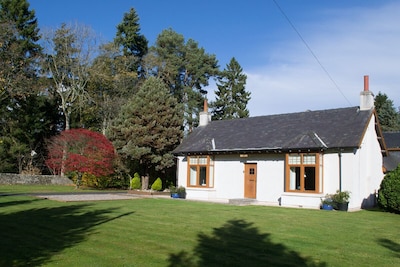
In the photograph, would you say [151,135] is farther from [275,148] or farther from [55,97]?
[55,97]

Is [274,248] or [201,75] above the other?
[201,75]

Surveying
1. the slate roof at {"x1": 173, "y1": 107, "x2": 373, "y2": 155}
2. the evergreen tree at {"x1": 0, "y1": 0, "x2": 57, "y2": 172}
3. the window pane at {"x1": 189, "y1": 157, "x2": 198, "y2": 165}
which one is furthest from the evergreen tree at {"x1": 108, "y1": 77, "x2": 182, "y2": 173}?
the evergreen tree at {"x1": 0, "y1": 0, "x2": 57, "y2": 172}

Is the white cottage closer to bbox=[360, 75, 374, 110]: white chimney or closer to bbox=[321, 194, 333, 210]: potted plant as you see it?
bbox=[360, 75, 374, 110]: white chimney

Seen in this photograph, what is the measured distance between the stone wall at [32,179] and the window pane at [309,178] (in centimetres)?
2401

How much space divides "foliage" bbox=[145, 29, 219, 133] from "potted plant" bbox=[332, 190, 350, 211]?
3117cm

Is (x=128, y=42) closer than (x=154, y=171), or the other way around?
(x=154, y=171)

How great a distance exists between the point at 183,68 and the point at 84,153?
25.0m

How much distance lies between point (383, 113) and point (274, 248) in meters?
56.2

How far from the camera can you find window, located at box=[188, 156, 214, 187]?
24031mm

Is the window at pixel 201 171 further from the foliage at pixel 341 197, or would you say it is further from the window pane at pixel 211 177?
the foliage at pixel 341 197

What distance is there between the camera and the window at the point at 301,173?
19453mm

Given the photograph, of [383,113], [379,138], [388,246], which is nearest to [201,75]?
[383,113]

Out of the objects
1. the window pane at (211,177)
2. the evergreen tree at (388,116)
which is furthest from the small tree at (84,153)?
the evergreen tree at (388,116)

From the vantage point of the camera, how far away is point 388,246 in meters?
8.73
